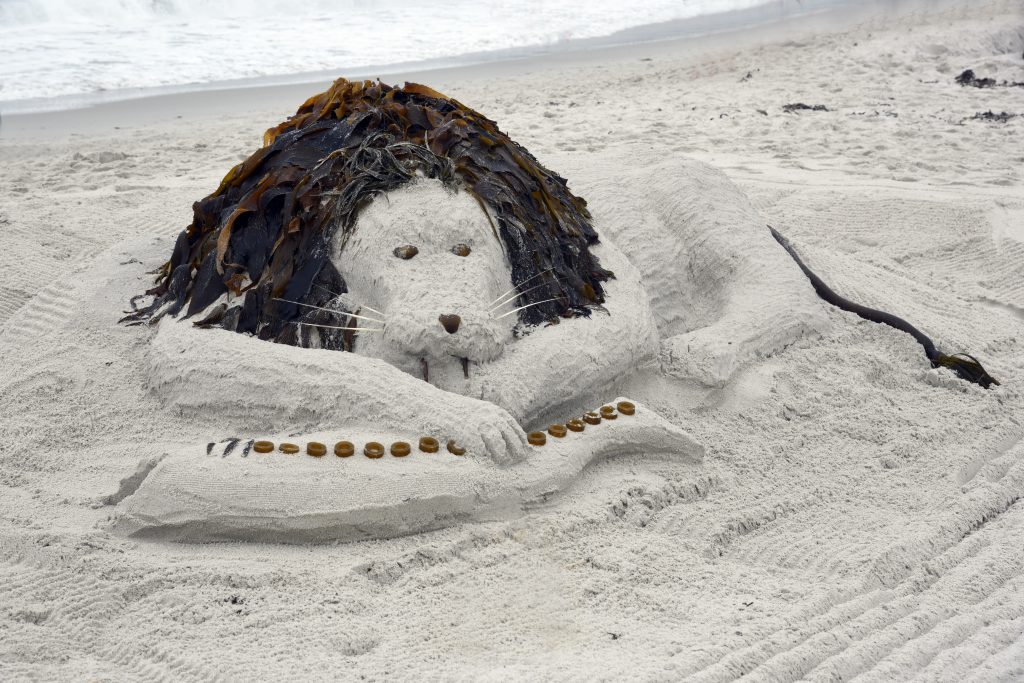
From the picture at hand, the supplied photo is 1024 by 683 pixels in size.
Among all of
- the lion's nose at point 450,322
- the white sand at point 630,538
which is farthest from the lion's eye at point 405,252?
the white sand at point 630,538

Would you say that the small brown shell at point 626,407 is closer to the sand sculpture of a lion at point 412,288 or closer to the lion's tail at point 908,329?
the sand sculpture of a lion at point 412,288

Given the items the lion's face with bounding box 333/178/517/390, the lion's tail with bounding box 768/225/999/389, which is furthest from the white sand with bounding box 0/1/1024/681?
the lion's face with bounding box 333/178/517/390

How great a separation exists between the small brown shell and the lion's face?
1.55 feet

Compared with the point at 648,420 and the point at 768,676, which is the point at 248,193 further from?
the point at 768,676

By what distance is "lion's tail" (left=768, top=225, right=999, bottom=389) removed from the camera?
442cm

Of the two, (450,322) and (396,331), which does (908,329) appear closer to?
(450,322)

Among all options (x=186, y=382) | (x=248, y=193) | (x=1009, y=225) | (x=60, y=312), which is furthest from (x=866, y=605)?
(x=1009, y=225)

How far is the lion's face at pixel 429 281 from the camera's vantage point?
343cm

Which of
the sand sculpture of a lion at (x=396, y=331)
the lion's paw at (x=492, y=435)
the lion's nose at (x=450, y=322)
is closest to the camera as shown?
the sand sculpture of a lion at (x=396, y=331)

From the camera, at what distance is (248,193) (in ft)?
12.9

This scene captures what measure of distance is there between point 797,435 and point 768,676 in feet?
5.12

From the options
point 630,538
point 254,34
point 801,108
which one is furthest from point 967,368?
point 254,34

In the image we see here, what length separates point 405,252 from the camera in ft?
11.8

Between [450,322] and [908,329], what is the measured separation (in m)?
2.42
